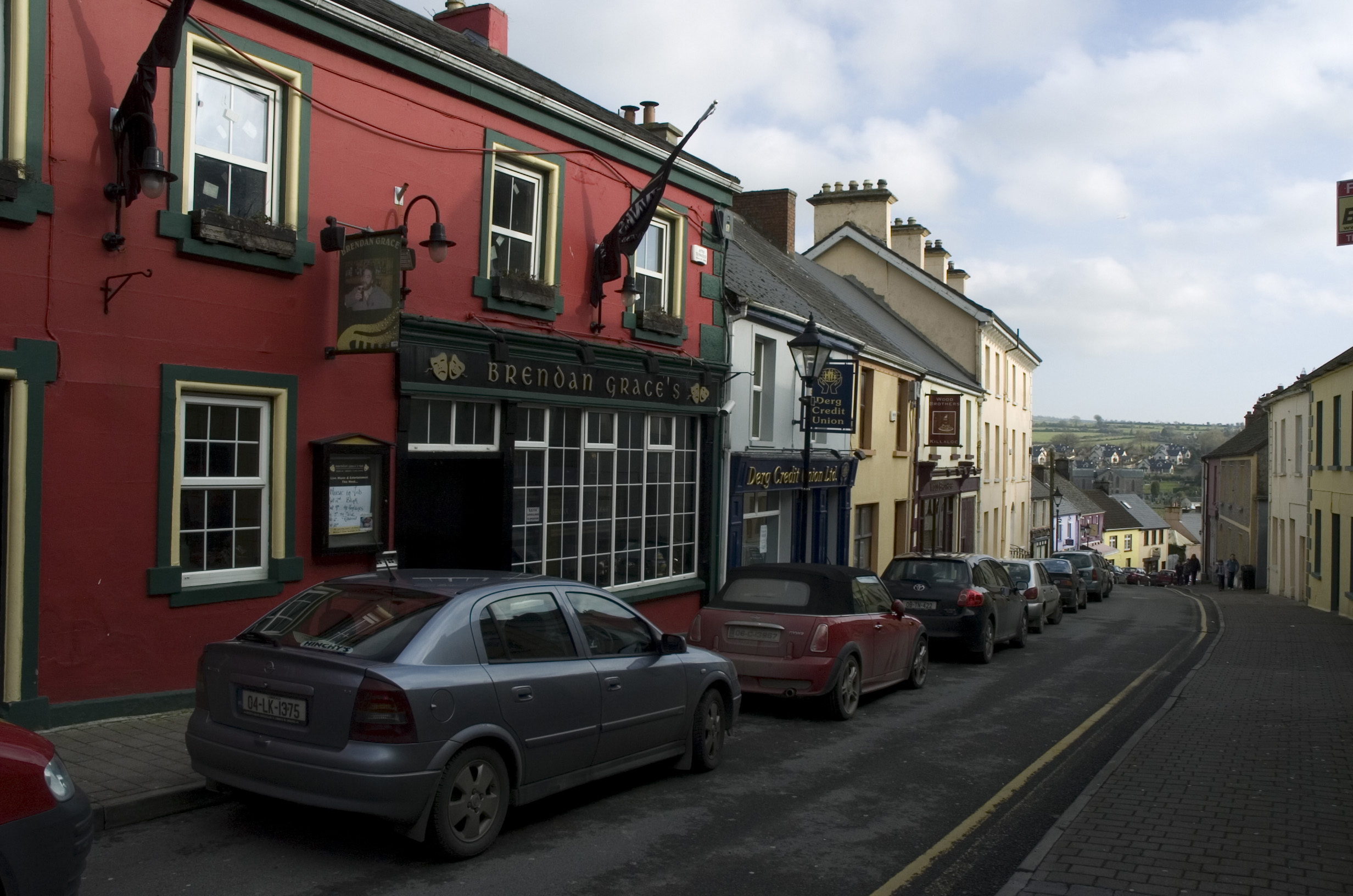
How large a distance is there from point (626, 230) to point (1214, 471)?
5965 cm

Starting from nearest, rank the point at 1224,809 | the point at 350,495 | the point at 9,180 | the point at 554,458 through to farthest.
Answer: the point at 1224,809 < the point at 9,180 < the point at 350,495 < the point at 554,458

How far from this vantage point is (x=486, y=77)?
38.4ft

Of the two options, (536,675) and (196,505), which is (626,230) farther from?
(536,675)

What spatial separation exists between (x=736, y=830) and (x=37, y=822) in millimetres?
4103

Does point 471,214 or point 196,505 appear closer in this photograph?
point 196,505

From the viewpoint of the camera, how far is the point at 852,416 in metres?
18.6

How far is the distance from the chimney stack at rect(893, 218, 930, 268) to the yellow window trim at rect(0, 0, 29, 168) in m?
32.3

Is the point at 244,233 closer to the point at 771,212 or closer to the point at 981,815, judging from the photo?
the point at 981,815

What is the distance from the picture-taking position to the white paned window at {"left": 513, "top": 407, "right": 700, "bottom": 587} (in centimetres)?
1294

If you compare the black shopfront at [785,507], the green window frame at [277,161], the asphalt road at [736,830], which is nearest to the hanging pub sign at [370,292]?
the green window frame at [277,161]

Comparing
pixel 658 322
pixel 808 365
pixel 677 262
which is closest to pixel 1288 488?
pixel 808 365

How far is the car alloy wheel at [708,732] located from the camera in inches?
322

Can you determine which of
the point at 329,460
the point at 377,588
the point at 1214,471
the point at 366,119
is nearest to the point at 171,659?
the point at 329,460

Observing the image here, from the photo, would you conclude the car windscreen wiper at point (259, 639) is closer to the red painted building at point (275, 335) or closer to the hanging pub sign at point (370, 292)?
the red painted building at point (275, 335)
